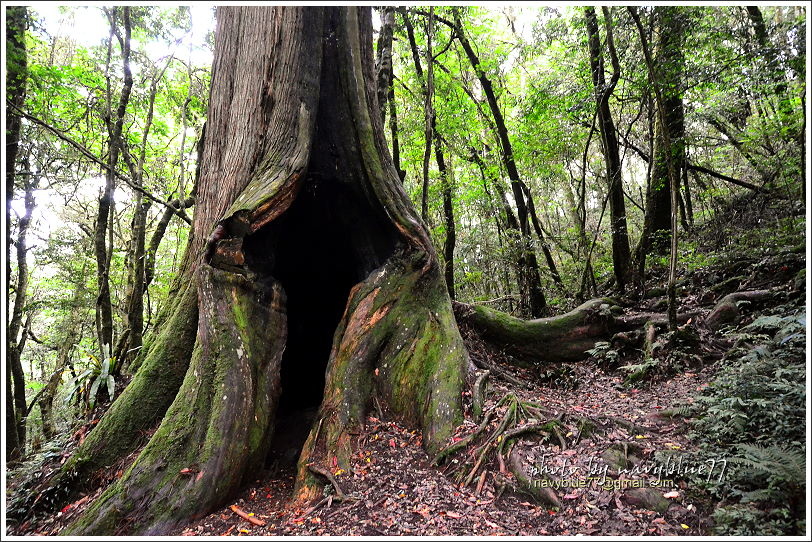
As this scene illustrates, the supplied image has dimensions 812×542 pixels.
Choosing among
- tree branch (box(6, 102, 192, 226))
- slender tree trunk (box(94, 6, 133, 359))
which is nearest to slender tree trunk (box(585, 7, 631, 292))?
tree branch (box(6, 102, 192, 226))

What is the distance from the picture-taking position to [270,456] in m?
4.23

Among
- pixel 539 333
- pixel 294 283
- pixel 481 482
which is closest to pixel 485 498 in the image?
pixel 481 482

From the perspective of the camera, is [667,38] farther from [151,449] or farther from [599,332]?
[151,449]

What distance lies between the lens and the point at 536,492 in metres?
3.00

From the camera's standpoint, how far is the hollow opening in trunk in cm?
485

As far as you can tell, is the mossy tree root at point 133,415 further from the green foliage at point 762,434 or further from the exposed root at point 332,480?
the green foliage at point 762,434

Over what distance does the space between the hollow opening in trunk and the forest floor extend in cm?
110

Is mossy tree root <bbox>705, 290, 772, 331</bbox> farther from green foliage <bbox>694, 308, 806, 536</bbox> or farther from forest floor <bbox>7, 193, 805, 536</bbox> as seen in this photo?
green foliage <bbox>694, 308, 806, 536</bbox>

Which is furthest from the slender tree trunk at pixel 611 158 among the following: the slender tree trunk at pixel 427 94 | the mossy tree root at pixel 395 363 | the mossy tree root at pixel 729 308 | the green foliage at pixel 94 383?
the green foliage at pixel 94 383

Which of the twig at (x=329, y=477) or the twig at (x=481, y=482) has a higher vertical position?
the twig at (x=481, y=482)

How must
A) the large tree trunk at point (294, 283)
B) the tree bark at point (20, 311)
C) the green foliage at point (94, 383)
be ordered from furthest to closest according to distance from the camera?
the tree bark at point (20, 311), the green foliage at point (94, 383), the large tree trunk at point (294, 283)

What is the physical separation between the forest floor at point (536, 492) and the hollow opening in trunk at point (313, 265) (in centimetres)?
110

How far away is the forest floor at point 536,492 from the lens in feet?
9.11

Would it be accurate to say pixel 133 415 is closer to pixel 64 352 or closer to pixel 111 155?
pixel 111 155
